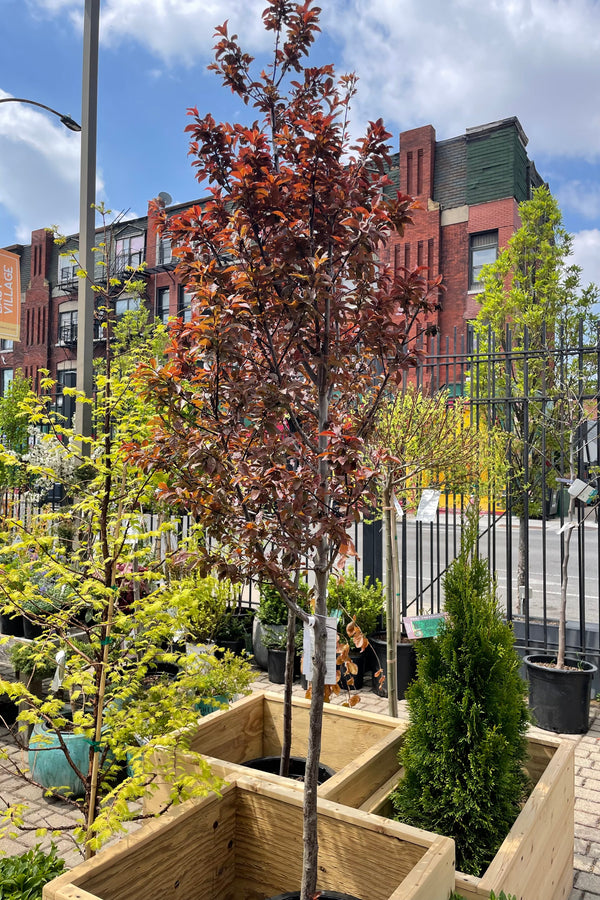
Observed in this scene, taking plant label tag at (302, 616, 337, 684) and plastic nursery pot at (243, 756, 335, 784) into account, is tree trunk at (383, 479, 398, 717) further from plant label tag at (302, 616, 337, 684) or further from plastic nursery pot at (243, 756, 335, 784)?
plant label tag at (302, 616, 337, 684)

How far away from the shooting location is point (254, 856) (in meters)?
2.59

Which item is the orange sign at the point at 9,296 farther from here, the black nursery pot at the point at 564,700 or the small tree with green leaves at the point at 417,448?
the black nursery pot at the point at 564,700

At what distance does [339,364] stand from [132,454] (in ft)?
2.68

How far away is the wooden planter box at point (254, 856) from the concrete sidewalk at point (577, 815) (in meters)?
0.95

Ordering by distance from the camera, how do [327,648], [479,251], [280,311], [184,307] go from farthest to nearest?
1. [479,251]
2. [184,307]
3. [327,648]
4. [280,311]

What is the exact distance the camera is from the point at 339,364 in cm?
218

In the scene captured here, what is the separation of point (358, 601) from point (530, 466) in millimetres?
4523

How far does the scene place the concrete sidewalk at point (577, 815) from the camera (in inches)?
135

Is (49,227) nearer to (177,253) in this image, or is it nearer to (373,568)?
(177,253)

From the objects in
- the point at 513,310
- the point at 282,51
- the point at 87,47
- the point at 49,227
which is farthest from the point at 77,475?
the point at 513,310

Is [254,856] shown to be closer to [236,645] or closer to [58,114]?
[236,645]

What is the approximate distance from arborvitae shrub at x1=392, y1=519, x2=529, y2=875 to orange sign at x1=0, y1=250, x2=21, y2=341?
615 cm

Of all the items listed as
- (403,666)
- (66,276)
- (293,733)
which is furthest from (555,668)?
(66,276)

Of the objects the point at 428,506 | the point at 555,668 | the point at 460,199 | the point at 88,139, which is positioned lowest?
the point at 555,668
